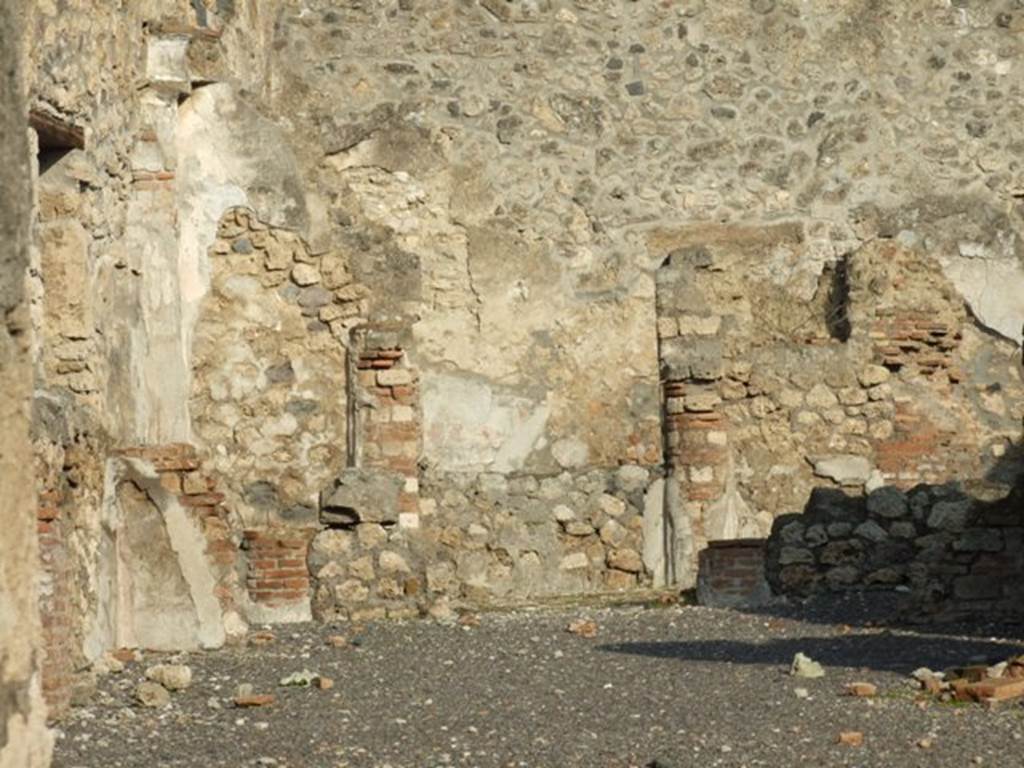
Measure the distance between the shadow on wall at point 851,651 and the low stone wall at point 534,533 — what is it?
337 centimetres

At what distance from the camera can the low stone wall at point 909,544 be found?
11.6 meters

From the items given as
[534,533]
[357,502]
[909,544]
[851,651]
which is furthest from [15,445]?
[534,533]

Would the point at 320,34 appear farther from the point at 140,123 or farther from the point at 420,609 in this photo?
the point at 420,609

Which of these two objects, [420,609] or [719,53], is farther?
[719,53]

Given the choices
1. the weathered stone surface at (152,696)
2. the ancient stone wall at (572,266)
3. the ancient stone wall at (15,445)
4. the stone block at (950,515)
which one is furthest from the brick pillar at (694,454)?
the ancient stone wall at (15,445)

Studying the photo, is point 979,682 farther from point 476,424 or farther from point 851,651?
point 476,424

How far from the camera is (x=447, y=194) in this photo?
1506cm

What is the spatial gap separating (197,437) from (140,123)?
7.90 feet

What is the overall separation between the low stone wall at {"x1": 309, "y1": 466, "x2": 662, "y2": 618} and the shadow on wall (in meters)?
3.37

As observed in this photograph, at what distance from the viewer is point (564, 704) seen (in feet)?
26.6

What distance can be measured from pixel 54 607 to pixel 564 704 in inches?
73.7

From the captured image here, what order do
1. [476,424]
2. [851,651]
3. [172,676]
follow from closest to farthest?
1. [172,676]
2. [851,651]
3. [476,424]

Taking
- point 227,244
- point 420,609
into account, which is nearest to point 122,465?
point 420,609

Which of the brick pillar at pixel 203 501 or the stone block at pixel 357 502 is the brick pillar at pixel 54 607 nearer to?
the brick pillar at pixel 203 501
